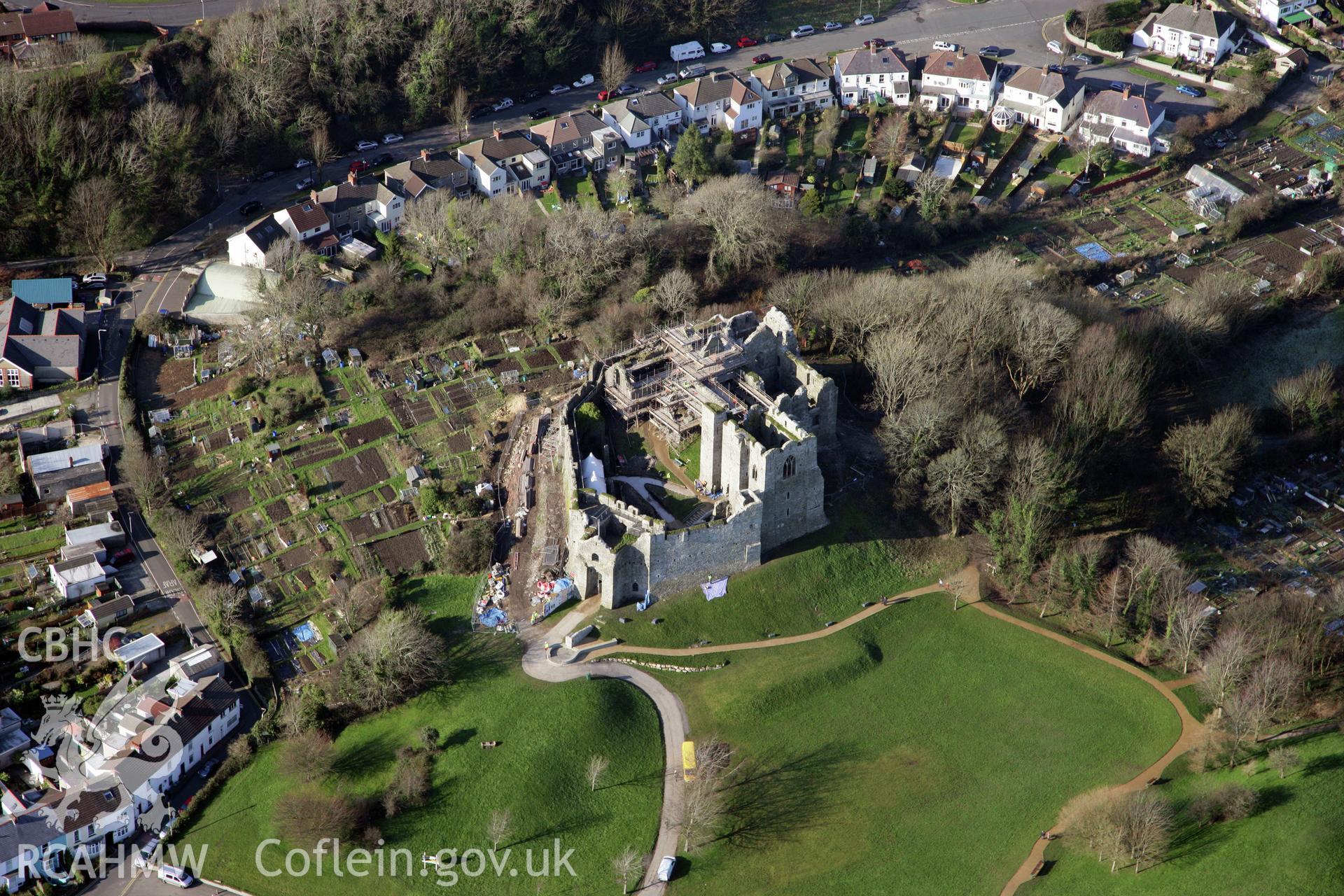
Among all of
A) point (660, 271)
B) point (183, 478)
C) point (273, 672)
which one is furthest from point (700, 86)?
point (273, 672)

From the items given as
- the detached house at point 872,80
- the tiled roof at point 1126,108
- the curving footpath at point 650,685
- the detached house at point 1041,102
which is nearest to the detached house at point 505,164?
the detached house at point 872,80

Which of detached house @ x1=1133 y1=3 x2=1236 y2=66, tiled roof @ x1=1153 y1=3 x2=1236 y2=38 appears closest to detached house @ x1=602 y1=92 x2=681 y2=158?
detached house @ x1=1133 y1=3 x2=1236 y2=66

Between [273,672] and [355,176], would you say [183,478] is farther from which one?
[355,176]

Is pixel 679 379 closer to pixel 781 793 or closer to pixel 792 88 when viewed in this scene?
pixel 781 793

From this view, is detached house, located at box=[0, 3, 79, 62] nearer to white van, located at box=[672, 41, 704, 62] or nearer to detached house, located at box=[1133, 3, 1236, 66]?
white van, located at box=[672, 41, 704, 62]

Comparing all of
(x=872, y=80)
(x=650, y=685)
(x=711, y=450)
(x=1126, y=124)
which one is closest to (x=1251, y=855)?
(x=650, y=685)
